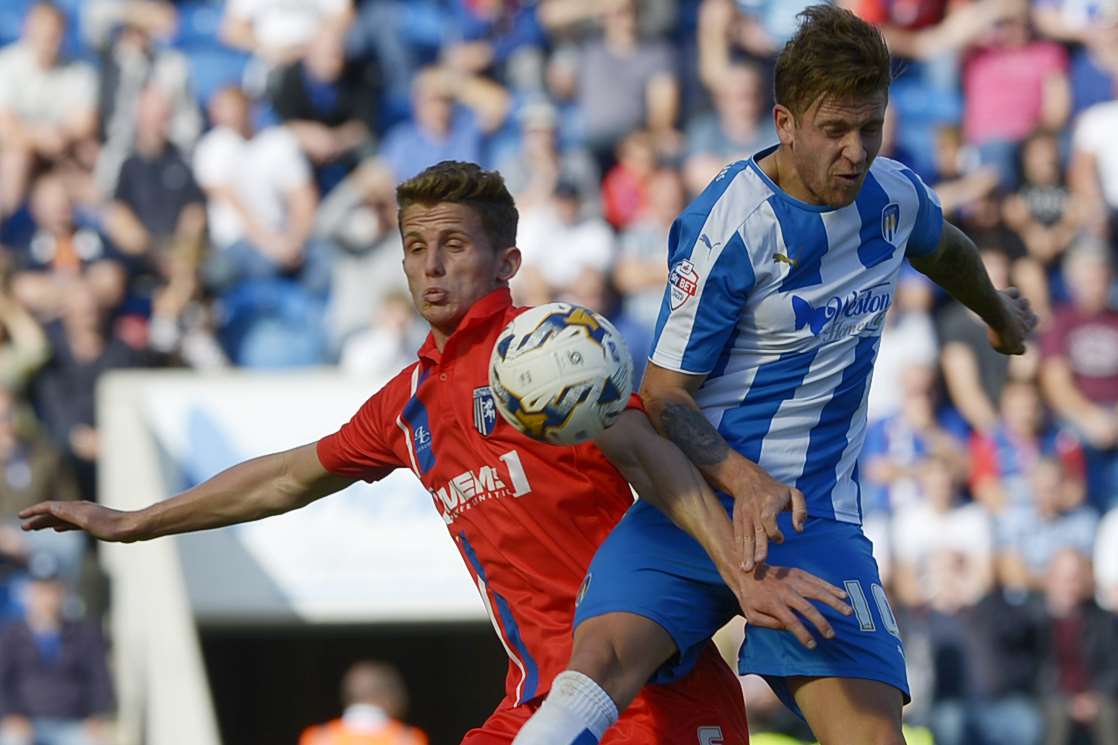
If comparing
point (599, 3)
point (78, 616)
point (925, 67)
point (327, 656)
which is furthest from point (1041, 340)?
point (78, 616)

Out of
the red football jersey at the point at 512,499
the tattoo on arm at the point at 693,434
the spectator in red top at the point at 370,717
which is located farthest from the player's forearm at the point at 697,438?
the spectator in red top at the point at 370,717

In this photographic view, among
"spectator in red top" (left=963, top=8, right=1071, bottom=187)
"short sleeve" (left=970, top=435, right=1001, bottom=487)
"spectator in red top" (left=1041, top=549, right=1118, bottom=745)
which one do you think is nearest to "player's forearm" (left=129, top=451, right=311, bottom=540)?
"spectator in red top" (left=1041, top=549, right=1118, bottom=745)

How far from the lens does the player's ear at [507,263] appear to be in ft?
19.0

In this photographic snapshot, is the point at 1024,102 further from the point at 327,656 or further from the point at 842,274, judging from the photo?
the point at 842,274

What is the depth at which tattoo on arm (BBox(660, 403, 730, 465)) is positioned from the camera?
204 inches

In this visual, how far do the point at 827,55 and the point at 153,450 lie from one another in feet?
23.9

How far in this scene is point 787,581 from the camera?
16.5 feet

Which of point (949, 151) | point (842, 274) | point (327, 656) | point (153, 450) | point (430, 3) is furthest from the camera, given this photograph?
point (430, 3)

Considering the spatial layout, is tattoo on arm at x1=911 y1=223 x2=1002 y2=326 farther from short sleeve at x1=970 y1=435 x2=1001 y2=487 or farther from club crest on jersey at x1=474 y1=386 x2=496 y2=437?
short sleeve at x1=970 y1=435 x2=1001 y2=487

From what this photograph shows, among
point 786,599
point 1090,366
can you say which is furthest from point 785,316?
point 1090,366

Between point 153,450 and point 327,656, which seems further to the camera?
point 327,656

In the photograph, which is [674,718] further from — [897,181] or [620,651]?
[897,181]

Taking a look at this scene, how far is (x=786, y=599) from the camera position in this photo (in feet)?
16.4

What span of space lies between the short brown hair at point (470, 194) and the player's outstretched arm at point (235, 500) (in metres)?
0.96
